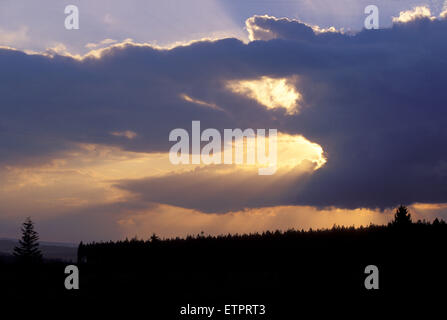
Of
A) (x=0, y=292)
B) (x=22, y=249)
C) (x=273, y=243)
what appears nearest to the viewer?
(x=0, y=292)

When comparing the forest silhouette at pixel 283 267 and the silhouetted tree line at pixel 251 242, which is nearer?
the forest silhouette at pixel 283 267

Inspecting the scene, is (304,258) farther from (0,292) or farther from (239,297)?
(0,292)

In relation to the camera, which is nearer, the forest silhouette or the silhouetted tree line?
the forest silhouette

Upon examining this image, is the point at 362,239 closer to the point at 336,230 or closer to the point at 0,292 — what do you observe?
the point at 336,230

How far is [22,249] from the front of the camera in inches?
4823

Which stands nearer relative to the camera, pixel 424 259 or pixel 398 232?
pixel 424 259

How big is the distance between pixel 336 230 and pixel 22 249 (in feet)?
274

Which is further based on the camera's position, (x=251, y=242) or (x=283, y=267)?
(x=251, y=242)

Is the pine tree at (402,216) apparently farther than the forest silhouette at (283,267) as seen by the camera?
Yes

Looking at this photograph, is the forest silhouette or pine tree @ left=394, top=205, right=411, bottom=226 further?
pine tree @ left=394, top=205, right=411, bottom=226

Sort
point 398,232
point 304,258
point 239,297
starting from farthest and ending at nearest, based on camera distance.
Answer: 1. point 304,258
2. point 398,232
3. point 239,297
